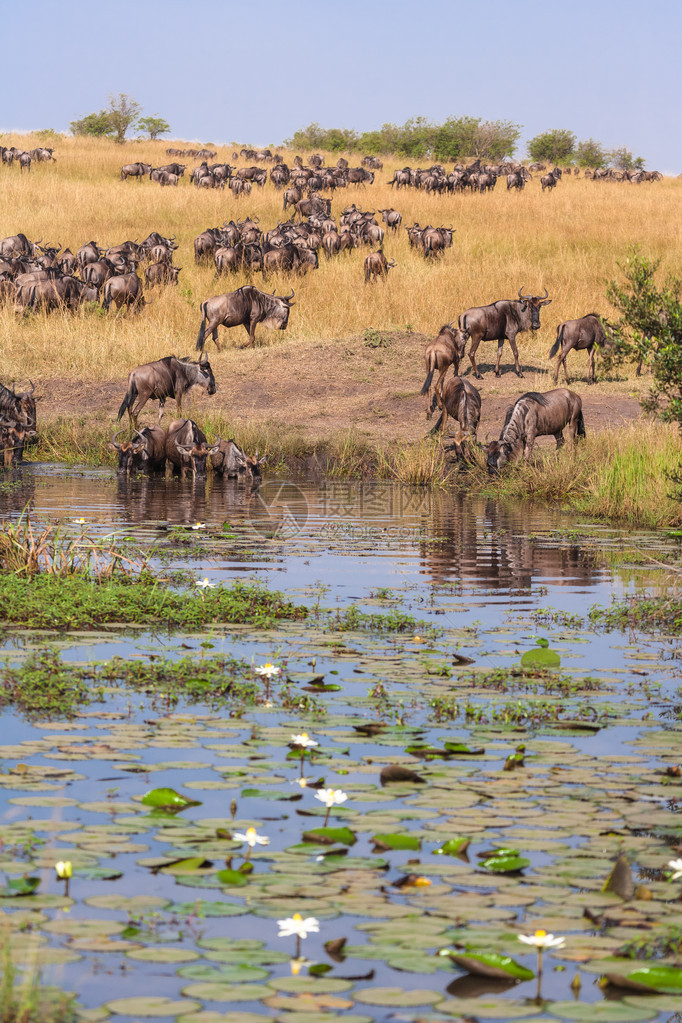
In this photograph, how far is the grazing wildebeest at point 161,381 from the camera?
64.0 feet

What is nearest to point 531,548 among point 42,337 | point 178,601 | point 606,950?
point 178,601

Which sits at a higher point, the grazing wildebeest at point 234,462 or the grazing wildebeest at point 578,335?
the grazing wildebeest at point 578,335

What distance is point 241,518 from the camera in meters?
13.7

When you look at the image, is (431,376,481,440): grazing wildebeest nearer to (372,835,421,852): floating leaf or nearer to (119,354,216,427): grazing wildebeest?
(119,354,216,427): grazing wildebeest

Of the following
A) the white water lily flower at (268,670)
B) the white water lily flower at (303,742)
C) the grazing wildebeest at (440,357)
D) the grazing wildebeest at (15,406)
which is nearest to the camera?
the white water lily flower at (303,742)

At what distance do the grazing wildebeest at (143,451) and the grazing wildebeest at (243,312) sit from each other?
23.6 feet

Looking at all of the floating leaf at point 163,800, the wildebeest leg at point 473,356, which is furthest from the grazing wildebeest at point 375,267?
the floating leaf at point 163,800

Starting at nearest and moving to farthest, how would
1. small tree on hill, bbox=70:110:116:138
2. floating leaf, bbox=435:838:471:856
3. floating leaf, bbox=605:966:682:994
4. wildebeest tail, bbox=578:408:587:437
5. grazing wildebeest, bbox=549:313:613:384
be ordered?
1. floating leaf, bbox=605:966:682:994
2. floating leaf, bbox=435:838:471:856
3. wildebeest tail, bbox=578:408:587:437
4. grazing wildebeest, bbox=549:313:613:384
5. small tree on hill, bbox=70:110:116:138

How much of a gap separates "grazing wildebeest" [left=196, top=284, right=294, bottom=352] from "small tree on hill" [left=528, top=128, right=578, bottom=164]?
6161 centimetres

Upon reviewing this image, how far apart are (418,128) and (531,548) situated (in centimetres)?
7311

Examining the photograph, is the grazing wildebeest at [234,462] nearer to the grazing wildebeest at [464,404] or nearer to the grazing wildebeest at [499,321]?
the grazing wildebeest at [464,404]

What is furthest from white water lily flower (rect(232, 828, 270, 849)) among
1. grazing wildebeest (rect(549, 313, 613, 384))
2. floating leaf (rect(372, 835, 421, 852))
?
grazing wildebeest (rect(549, 313, 613, 384))

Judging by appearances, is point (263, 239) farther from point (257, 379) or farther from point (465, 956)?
point (465, 956)

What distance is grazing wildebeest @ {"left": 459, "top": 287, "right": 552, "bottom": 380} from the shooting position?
2273 cm
